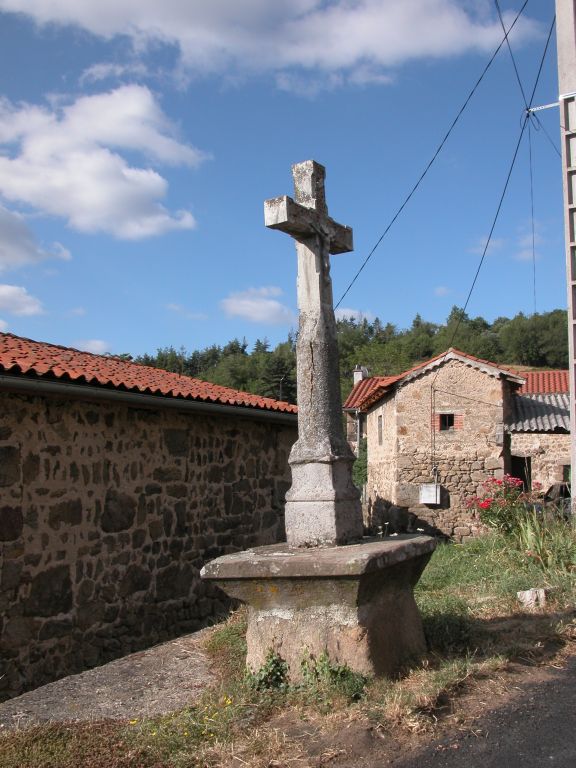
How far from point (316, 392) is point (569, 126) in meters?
6.24

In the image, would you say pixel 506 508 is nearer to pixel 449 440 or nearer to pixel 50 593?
pixel 50 593

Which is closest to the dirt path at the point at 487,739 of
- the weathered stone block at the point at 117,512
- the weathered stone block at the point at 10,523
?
the weathered stone block at the point at 10,523

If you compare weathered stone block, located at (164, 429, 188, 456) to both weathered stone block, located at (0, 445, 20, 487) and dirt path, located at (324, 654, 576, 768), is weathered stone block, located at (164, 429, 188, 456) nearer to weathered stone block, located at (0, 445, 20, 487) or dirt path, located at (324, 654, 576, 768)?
weathered stone block, located at (0, 445, 20, 487)

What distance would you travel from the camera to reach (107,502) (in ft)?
22.9

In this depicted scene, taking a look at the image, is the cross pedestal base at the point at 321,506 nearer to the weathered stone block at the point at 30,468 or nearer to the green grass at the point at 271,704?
the green grass at the point at 271,704

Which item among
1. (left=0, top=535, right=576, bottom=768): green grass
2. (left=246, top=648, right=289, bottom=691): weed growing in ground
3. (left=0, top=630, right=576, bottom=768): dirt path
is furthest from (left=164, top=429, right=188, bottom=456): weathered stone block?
(left=246, top=648, right=289, bottom=691): weed growing in ground

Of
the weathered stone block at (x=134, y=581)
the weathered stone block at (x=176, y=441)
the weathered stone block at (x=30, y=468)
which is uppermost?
the weathered stone block at (x=176, y=441)

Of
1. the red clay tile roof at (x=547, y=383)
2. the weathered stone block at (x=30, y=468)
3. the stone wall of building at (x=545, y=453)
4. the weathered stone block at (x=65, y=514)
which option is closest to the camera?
the weathered stone block at (x=30, y=468)

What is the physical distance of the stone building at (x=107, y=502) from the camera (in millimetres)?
5941

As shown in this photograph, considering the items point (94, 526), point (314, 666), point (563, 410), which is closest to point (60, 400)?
point (94, 526)

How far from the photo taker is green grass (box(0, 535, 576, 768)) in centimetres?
304

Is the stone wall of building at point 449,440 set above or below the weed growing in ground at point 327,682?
above

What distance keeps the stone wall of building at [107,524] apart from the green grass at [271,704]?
187 cm

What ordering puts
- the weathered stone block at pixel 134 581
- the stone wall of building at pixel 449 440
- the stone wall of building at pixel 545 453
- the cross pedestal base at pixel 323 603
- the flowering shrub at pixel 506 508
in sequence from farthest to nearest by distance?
the stone wall of building at pixel 545 453 → the stone wall of building at pixel 449 440 → the flowering shrub at pixel 506 508 → the weathered stone block at pixel 134 581 → the cross pedestal base at pixel 323 603
